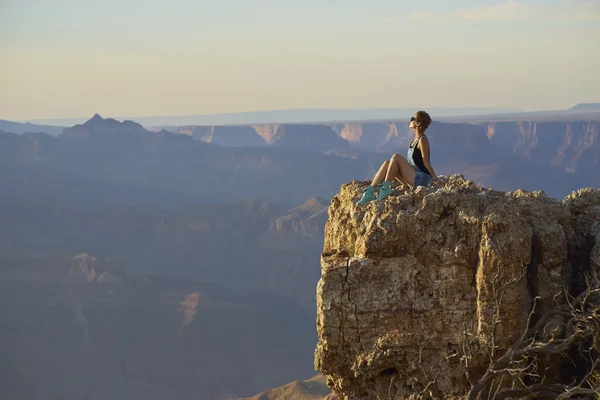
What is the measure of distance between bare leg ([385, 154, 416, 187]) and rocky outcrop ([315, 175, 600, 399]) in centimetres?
86

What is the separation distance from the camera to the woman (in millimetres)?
11922

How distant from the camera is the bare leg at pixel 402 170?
1194 cm

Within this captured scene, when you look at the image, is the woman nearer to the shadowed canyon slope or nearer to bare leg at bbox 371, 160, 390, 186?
bare leg at bbox 371, 160, 390, 186

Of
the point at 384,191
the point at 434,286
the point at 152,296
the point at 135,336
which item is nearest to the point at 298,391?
the point at 384,191

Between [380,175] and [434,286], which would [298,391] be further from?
[434,286]

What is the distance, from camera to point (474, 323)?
10.5 metres

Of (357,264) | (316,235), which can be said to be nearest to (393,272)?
(357,264)

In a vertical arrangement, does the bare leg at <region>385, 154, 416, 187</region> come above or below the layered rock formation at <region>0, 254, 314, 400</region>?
above

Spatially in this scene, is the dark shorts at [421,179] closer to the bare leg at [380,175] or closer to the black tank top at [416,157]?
the black tank top at [416,157]

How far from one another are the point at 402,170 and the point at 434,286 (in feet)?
7.08

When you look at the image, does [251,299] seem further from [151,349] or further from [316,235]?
[316,235]

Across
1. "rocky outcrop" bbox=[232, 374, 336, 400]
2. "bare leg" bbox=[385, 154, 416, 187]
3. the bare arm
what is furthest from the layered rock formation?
the bare arm

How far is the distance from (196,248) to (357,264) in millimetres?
148800

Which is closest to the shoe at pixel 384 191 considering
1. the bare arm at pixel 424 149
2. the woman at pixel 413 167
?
the woman at pixel 413 167
